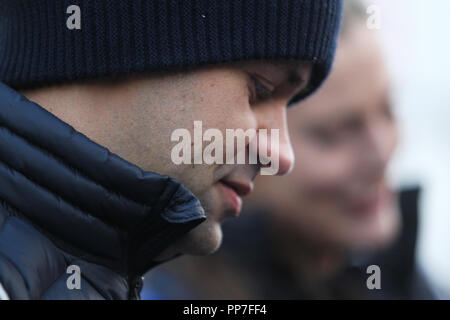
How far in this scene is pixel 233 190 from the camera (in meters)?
1.53

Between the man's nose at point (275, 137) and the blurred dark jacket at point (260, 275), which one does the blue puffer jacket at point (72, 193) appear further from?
the blurred dark jacket at point (260, 275)

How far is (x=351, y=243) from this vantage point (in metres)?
3.44

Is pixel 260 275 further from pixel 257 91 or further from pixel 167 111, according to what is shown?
pixel 167 111

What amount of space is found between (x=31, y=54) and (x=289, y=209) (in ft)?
7.01

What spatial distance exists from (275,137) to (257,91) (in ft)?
0.41

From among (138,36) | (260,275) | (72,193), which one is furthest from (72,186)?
(260,275)

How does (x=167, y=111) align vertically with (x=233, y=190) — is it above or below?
above

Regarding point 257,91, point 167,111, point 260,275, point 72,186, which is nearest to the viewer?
point 72,186

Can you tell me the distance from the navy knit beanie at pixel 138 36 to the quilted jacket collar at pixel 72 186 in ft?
0.57

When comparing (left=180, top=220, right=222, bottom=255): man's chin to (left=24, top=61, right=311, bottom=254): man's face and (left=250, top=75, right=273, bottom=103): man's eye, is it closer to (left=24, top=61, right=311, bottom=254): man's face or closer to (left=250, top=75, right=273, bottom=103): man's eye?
(left=24, top=61, right=311, bottom=254): man's face

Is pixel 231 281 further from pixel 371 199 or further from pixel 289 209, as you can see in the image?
Result: pixel 371 199

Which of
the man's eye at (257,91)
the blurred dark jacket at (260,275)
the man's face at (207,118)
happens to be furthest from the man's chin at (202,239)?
the blurred dark jacket at (260,275)

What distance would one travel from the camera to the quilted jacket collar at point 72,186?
4.05 feet
